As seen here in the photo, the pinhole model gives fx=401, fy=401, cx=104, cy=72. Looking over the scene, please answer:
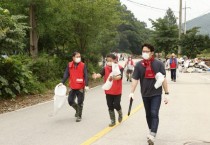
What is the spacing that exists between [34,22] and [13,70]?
8.57m

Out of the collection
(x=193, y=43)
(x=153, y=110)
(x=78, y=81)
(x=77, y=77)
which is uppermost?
(x=193, y=43)

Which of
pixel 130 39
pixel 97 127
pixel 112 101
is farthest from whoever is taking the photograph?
pixel 130 39

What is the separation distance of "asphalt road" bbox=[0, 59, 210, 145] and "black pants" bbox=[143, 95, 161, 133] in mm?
461

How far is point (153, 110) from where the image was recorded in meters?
7.45

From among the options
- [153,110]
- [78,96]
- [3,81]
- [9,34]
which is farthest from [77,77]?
[3,81]

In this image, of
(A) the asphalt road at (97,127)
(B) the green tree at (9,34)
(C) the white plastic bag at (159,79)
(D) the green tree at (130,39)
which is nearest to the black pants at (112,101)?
(A) the asphalt road at (97,127)

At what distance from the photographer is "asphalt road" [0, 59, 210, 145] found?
7.88 metres

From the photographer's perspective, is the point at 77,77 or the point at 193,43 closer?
the point at 77,77

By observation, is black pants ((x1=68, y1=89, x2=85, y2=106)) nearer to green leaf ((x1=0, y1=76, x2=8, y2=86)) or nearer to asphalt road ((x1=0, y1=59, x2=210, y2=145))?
asphalt road ((x1=0, y1=59, x2=210, y2=145))

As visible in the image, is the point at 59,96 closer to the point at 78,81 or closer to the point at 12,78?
the point at 78,81

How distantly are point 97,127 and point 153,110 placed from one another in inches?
86.4

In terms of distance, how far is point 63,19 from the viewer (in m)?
22.2

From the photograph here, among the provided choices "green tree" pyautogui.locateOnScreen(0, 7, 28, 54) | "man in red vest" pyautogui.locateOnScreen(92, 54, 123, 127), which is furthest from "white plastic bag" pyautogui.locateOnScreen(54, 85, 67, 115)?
"green tree" pyautogui.locateOnScreen(0, 7, 28, 54)

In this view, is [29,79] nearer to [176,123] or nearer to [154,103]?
[176,123]
